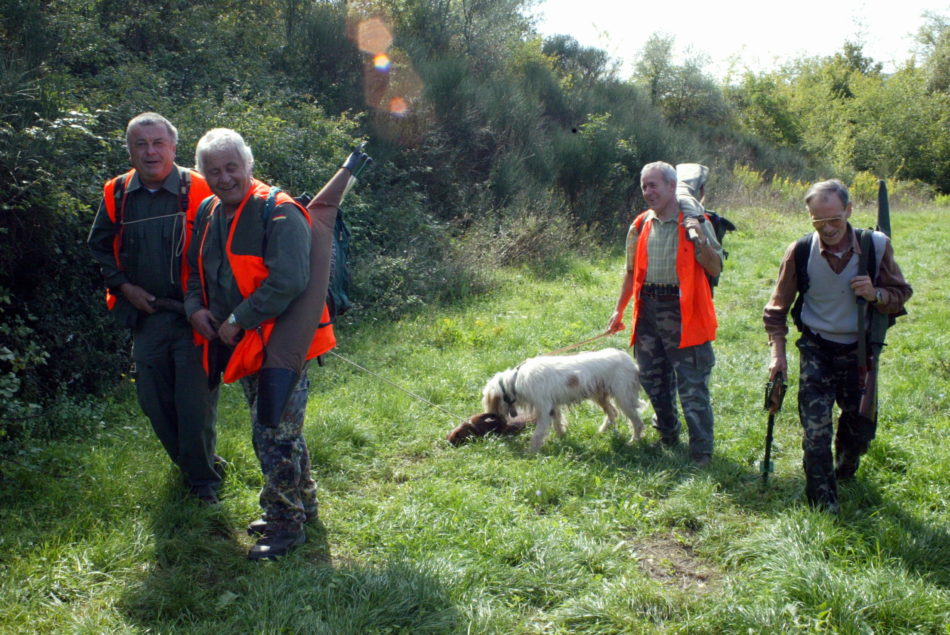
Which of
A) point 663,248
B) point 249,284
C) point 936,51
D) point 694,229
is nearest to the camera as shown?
point 249,284

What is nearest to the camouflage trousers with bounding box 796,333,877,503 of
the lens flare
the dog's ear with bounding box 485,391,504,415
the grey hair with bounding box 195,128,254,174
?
the dog's ear with bounding box 485,391,504,415

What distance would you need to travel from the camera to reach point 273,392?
11.3 ft

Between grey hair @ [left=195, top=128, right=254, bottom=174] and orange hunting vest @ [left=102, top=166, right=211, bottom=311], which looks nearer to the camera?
grey hair @ [left=195, top=128, right=254, bottom=174]

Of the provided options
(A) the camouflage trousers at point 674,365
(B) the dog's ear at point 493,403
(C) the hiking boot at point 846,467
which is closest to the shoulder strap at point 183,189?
(B) the dog's ear at point 493,403

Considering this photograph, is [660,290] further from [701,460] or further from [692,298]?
[701,460]

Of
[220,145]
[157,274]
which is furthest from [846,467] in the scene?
[157,274]

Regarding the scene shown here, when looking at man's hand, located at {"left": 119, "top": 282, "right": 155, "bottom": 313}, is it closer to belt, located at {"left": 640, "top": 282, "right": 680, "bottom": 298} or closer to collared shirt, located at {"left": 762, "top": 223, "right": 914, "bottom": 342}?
belt, located at {"left": 640, "top": 282, "right": 680, "bottom": 298}

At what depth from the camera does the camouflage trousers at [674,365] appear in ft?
16.5

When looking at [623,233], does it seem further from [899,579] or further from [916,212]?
[899,579]

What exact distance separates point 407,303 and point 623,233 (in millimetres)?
8238

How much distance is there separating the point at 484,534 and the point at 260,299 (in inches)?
71.4

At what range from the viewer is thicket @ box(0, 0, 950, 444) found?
5605mm

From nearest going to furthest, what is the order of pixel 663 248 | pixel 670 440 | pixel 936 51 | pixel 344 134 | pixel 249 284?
1. pixel 249 284
2. pixel 663 248
3. pixel 670 440
4. pixel 344 134
5. pixel 936 51

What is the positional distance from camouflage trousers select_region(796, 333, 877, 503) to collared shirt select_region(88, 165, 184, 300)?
146 inches
